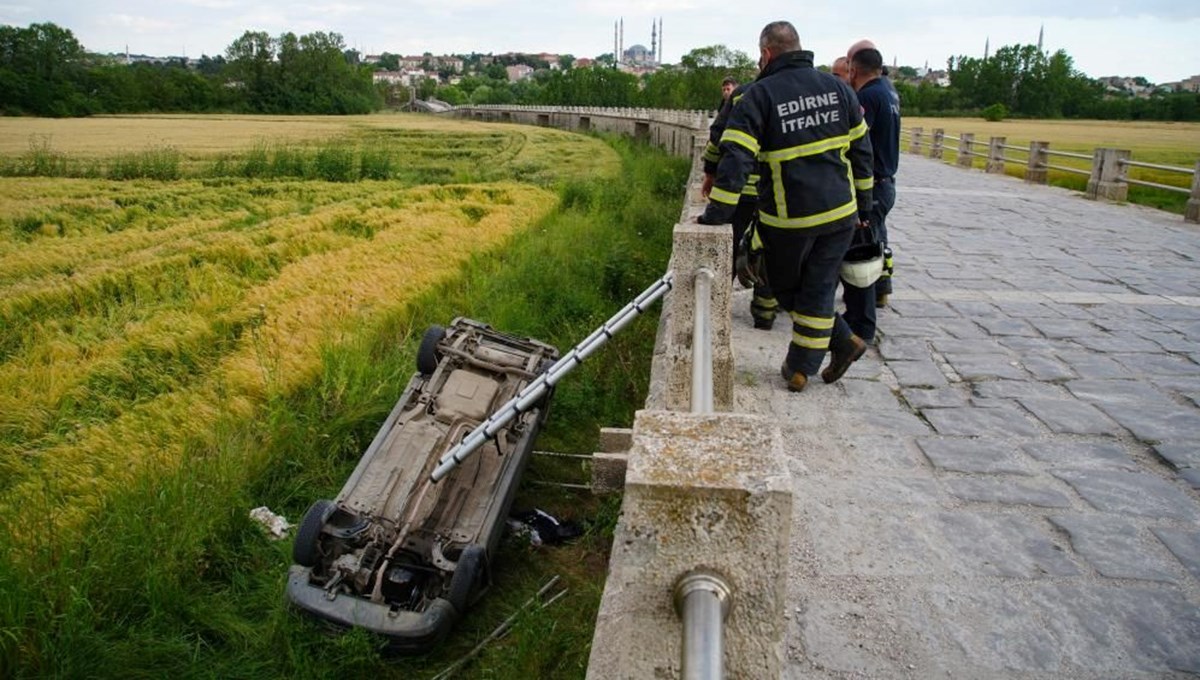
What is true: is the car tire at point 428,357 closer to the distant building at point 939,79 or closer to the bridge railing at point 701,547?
the bridge railing at point 701,547

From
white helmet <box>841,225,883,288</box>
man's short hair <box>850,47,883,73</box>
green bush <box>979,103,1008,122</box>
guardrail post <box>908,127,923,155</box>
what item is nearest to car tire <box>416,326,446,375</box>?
white helmet <box>841,225,883,288</box>

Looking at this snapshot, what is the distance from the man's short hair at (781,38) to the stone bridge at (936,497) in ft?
4.34

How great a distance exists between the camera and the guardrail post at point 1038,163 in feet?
57.3

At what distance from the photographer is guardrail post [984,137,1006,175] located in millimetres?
20266

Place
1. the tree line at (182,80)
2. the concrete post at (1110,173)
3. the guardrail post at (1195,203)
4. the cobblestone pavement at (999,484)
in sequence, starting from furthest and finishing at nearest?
the tree line at (182,80) < the concrete post at (1110,173) < the guardrail post at (1195,203) < the cobblestone pavement at (999,484)

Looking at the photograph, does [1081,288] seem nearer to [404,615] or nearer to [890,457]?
[890,457]

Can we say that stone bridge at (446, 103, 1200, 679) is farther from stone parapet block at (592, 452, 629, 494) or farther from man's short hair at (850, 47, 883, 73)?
man's short hair at (850, 47, 883, 73)

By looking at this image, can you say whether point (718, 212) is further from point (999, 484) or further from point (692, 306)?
point (999, 484)

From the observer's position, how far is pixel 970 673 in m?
2.58

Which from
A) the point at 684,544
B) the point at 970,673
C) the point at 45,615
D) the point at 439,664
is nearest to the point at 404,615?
the point at 439,664

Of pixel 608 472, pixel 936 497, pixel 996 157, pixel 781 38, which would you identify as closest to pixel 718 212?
pixel 781 38

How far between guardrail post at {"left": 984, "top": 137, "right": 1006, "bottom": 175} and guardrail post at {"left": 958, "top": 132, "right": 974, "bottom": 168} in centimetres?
134

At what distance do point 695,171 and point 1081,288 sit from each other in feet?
19.5

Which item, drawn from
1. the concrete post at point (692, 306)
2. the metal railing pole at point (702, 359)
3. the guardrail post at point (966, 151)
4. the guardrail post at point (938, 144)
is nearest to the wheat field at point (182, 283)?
the concrete post at point (692, 306)
